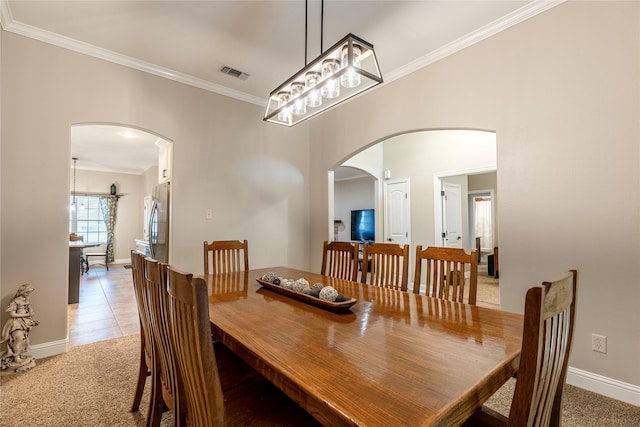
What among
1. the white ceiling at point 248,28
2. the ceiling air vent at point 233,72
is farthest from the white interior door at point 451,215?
the ceiling air vent at point 233,72

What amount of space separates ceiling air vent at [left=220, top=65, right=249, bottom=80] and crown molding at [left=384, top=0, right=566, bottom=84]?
1.62 m

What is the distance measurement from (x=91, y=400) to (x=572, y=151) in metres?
3.77

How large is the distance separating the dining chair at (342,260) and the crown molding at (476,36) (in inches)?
78.8

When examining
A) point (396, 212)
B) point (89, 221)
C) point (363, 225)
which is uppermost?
point (396, 212)

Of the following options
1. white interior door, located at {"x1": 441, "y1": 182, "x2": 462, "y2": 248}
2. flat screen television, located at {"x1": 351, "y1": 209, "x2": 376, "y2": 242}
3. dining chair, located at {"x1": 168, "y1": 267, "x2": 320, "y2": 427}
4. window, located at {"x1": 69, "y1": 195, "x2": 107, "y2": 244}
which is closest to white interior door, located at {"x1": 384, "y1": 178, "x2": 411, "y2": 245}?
white interior door, located at {"x1": 441, "y1": 182, "x2": 462, "y2": 248}

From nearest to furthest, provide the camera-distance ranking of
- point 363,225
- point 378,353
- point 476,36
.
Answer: point 378,353 < point 476,36 < point 363,225

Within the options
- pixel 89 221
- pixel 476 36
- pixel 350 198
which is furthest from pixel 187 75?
pixel 89 221

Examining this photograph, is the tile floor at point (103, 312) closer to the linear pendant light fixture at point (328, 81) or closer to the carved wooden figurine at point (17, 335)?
the carved wooden figurine at point (17, 335)

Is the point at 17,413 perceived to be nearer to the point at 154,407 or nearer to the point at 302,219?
the point at 154,407

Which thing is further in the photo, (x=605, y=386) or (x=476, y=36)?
(x=476, y=36)

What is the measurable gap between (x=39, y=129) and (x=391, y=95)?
3.41m

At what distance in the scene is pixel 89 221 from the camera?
8.11m

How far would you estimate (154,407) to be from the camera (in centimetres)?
150

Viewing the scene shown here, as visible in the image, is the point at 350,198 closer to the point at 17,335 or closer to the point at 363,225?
the point at 363,225
